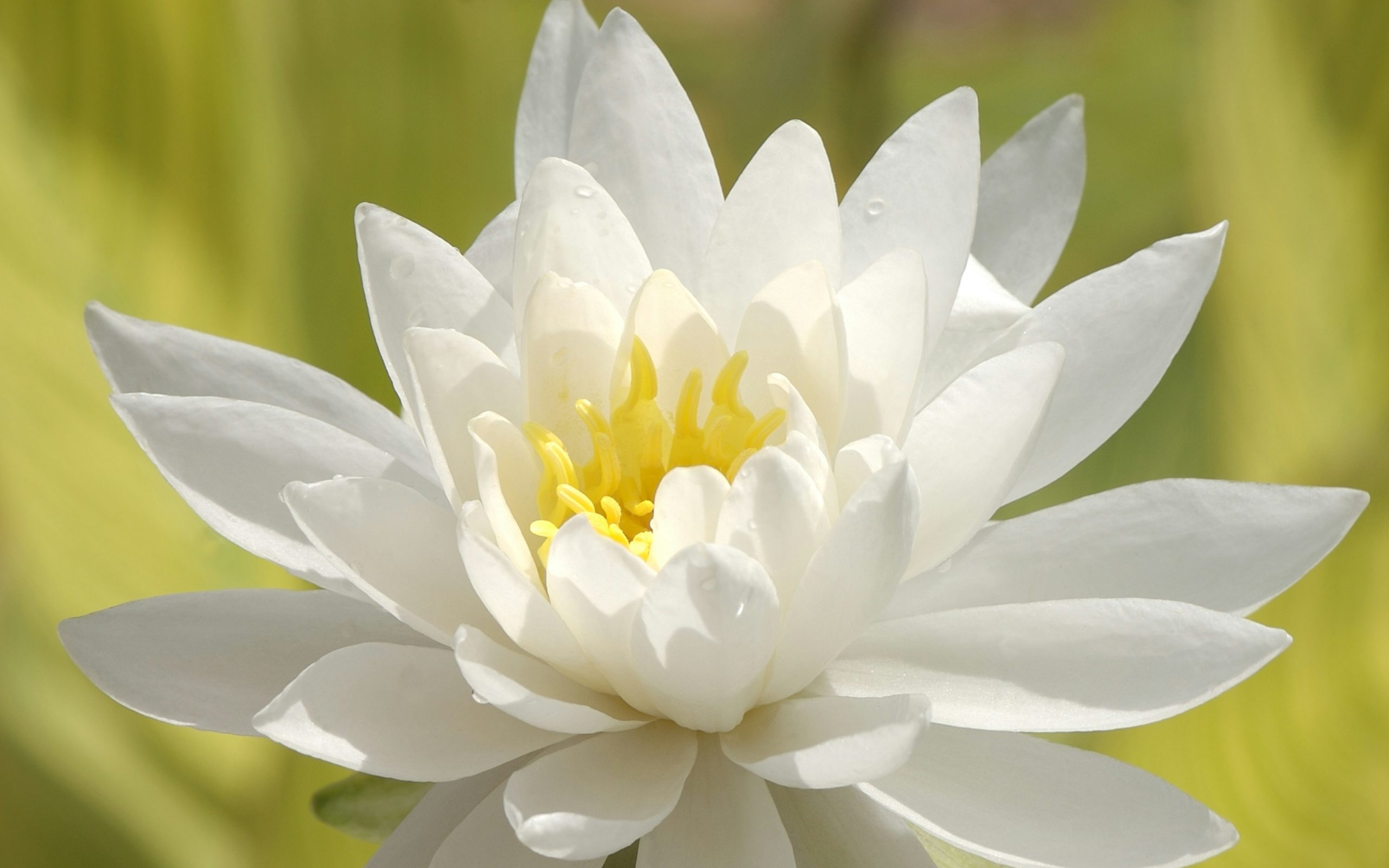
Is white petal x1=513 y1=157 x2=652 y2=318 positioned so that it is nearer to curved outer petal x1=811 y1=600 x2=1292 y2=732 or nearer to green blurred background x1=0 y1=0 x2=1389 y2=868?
curved outer petal x1=811 y1=600 x2=1292 y2=732

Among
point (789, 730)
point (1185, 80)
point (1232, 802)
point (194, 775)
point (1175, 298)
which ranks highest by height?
point (1185, 80)

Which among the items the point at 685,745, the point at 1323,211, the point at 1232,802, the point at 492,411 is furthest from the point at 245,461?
the point at 1323,211

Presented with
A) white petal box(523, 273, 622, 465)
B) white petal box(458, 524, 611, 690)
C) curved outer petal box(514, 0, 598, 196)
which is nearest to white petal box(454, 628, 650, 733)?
white petal box(458, 524, 611, 690)

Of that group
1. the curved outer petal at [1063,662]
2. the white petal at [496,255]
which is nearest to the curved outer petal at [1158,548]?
the curved outer petal at [1063,662]

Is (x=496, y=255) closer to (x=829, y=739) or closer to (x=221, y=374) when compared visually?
(x=221, y=374)

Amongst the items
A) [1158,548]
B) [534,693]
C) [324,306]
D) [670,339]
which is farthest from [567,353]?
[324,306]

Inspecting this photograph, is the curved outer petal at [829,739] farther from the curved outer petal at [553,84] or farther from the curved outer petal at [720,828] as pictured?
the curved outer petal at [553,84]

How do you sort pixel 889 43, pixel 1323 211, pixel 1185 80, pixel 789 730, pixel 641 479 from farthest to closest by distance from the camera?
pixel 889 43, pixel 1185 80, pixel 1323 211, pixel 641 479, pixel 789 730

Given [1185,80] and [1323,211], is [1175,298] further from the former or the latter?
[1185,80]
